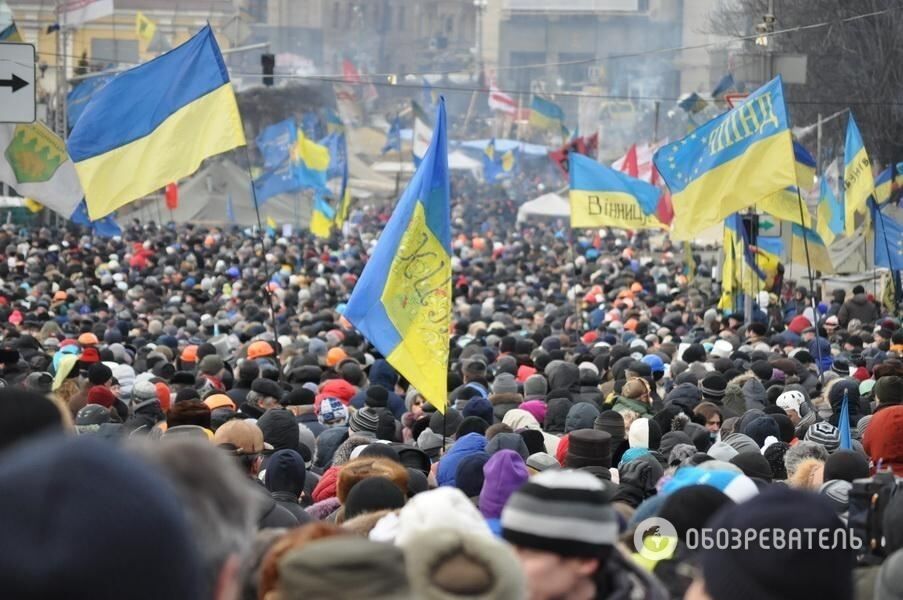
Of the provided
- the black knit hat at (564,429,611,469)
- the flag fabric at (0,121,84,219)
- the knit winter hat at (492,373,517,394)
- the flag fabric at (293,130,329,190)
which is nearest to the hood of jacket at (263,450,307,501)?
the black knit hat at (564,429,611,469)

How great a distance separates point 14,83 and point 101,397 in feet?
7.14

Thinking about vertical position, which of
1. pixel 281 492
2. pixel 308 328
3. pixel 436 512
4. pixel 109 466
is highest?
pixel 109 466

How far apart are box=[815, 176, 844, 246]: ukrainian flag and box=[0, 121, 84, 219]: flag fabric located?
9.03 m

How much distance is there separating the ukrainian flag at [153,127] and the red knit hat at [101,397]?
203 cm

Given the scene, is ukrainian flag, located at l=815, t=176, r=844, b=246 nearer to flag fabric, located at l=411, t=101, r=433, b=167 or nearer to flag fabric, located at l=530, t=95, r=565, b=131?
flag fabric, located at l=411, t=101, r=433, b=167

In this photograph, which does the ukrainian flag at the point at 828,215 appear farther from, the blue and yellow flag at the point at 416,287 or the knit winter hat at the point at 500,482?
the knit winter hat at the point at 500,482

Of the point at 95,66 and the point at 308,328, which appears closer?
the point at 308,328

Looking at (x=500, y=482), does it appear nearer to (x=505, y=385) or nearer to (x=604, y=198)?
(x=505, y=385)

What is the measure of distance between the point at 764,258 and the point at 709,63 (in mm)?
78728

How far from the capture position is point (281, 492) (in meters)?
6.53

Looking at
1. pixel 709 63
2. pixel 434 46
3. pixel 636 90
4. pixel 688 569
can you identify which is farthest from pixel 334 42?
pixel 688 569

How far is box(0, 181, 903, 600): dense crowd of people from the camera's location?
6.39ft

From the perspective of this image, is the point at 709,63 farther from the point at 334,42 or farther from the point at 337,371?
the point at 337,371

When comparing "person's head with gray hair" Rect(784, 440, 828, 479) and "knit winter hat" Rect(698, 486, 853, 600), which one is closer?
"knit winter hat" Rect(698, 486, 853, 600)
